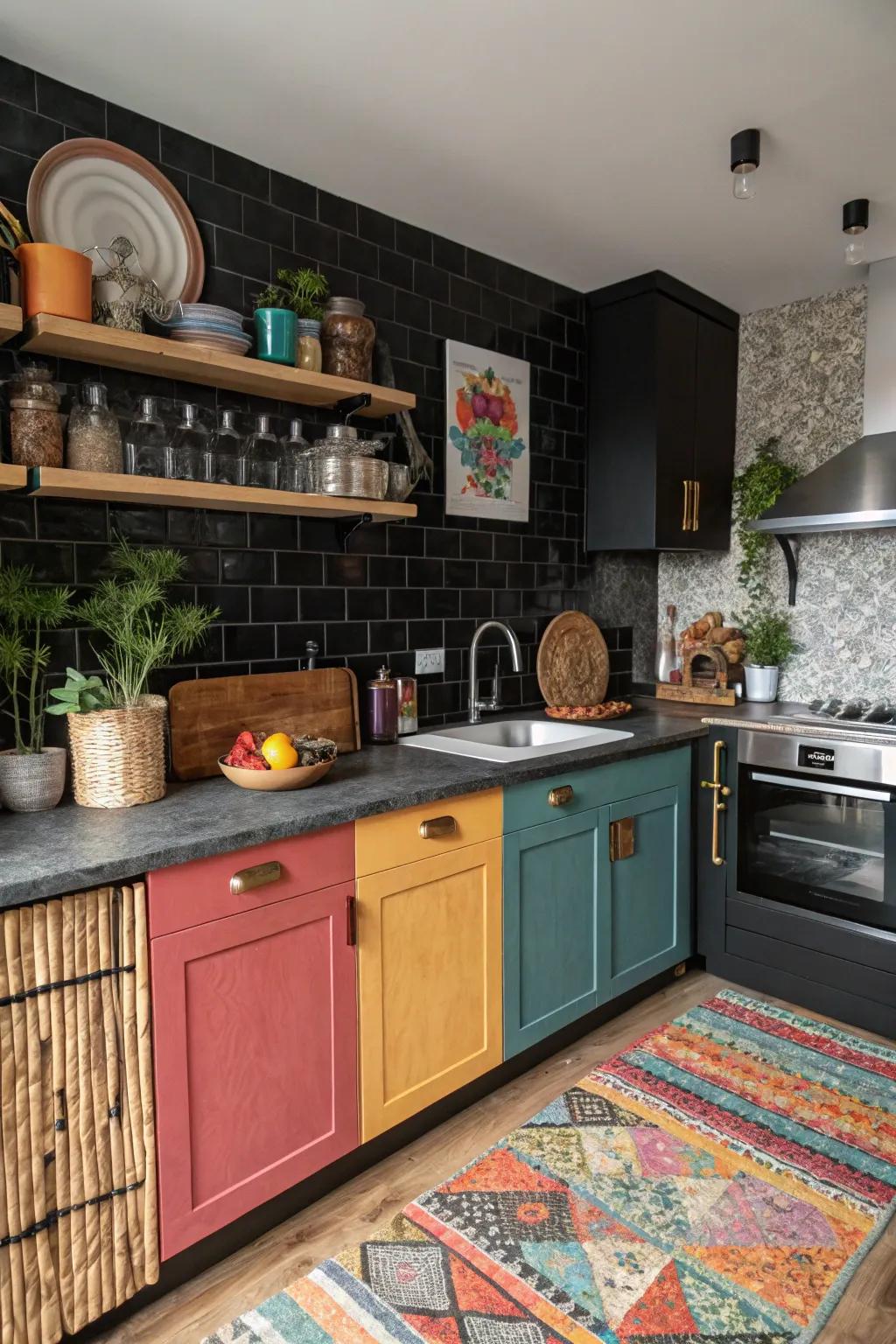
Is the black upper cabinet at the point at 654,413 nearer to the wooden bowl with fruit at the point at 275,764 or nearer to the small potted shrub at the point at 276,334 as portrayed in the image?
the small potted shrub at the point at 276,334

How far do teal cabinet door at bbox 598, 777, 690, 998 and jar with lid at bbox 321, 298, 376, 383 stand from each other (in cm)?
144

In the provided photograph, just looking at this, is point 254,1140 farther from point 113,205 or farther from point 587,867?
point 113,205

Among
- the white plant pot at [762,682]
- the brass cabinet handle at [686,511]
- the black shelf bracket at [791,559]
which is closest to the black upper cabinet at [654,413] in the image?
the brass cabinet handle at [686,511]

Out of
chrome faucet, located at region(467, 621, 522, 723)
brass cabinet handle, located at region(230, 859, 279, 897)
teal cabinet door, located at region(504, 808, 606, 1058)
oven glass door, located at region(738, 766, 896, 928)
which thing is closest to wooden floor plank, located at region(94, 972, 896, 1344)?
teal cabinet door, located at region(504, 808, 606, 1058)

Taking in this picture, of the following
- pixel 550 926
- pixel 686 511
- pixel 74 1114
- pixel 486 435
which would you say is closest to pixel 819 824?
pixel 550 926

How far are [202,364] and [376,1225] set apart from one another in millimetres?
1929

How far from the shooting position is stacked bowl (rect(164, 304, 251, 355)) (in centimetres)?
198

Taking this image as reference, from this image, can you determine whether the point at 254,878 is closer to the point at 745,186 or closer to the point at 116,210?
the point at 116,210

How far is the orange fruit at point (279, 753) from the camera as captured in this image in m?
1.90

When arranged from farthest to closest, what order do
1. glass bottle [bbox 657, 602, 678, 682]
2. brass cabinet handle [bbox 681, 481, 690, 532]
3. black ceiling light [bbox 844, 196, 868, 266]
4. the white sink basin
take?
glass bottle [bbox 657, 602, 678, 682] < brass cabinet handle [bbox 681, 481, 690, 532] < black ceiling light [bbox 844, 196, 868, 266] < the white sink basin

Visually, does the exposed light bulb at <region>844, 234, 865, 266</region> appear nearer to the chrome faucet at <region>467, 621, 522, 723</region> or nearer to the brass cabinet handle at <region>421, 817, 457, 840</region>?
the chrome faucet at <region>467, 621, 522, 723</region>

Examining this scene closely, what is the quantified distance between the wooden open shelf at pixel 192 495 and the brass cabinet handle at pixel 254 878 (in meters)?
0.83

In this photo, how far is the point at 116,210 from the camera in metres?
1.99

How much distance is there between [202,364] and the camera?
6.39 ft
